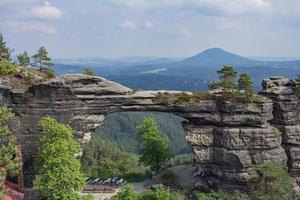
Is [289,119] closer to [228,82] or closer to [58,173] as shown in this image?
[228,82]

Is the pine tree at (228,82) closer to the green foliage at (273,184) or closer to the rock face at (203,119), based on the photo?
the rock face at (203,119)

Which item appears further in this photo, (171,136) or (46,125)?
(171,136)

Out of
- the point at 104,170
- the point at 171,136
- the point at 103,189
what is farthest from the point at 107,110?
the point at 171,136

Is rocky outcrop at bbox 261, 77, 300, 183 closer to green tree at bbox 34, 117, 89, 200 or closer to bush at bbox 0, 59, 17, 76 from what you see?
green tree at bbox 34, 117, 89, 200

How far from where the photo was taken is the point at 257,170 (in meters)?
44.9

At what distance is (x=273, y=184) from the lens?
138 ft

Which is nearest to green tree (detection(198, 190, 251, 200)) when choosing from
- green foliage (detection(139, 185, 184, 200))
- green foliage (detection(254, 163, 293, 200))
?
green foliage (detection(254, 163, 293, 200))

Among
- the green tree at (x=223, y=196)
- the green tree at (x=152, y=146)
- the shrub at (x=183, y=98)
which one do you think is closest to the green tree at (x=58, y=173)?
the green tree at (x=223, y=196)

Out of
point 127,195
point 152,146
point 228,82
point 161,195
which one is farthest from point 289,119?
point 127,195

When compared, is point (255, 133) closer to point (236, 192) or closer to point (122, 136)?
point (236, 192)

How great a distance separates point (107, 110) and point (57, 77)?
6.11 m

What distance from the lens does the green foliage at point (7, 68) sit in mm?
43000

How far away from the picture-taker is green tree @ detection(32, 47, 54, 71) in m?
49.9

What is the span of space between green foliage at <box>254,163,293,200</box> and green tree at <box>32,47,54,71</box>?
85.9 feet
